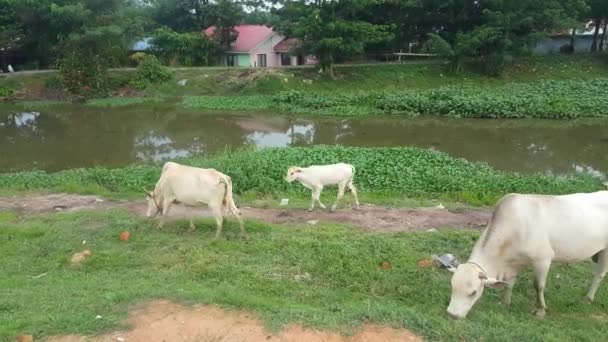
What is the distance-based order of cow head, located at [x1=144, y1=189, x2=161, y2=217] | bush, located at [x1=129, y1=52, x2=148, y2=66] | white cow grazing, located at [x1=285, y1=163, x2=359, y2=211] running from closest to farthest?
cow head, located at [x1=144, y1=189, x2=161, y2=217] < white cow grazing, located at [x1=285, y1=163, x2=359, y2=211] < bush, located at [x1=129, y1=52, x2=148, y2=66]

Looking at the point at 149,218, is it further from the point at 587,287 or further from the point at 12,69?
the point at 12,69

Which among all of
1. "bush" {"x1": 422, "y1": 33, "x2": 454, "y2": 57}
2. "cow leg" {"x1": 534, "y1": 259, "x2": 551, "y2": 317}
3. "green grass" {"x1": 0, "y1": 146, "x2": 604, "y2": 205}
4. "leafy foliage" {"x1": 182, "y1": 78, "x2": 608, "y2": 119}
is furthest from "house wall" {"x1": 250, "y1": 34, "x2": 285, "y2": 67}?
"cow leg" {"x1": 534, "y1": 259, "x2": 551, "y2": 317}

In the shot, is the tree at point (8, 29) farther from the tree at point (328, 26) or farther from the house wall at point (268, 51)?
the tree at point (328, 26)

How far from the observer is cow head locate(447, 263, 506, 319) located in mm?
7105

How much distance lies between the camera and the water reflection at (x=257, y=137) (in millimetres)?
21234

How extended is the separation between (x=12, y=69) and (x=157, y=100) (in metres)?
13.6

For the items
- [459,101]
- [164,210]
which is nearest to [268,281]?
[164,210]

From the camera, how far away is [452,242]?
33.5 feet

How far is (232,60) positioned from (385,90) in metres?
16.2

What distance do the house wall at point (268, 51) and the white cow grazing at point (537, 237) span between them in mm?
39636

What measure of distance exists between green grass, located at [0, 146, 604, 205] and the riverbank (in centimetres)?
1322

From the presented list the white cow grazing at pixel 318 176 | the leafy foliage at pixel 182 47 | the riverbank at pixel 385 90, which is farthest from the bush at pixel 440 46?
the white cow grazing at pixel 318 176

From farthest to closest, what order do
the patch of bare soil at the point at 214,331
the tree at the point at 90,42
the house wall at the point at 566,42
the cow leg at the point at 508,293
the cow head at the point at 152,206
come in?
the house wall at the point at 566,42 < the tree at the point at 90,42 < the cow head at the point at 152,206 < the cow leg at the point at 508,293 < the patch of bare soil at the point at 214,331

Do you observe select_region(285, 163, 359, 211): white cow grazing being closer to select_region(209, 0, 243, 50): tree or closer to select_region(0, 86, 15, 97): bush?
select_region(0, 86, 15, 97): bush
